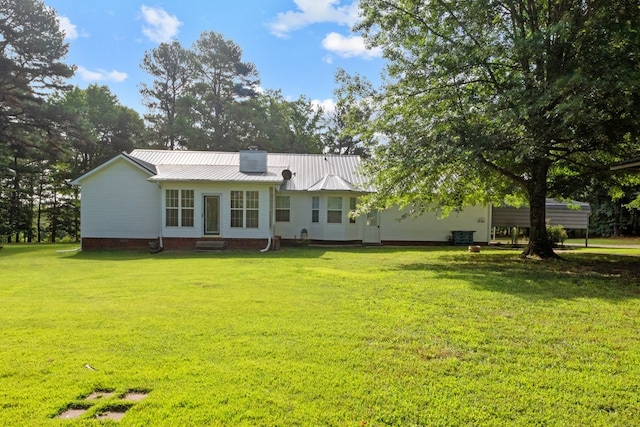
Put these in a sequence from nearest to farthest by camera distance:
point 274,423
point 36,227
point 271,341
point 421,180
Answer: point 274,423, point 271,341, point 421,180, point 36,227

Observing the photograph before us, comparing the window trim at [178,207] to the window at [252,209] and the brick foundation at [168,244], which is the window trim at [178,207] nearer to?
the brick foundation at [168,244]

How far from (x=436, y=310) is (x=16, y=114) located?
91.0ft

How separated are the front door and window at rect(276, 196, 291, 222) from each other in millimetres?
3638

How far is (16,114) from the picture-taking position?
77.0ft

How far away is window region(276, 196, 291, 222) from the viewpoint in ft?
64.2

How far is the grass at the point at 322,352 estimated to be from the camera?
2.94 metres

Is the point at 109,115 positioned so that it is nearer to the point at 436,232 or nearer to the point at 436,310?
the point at 436,232

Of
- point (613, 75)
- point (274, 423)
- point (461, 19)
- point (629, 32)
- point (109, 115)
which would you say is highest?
point (109, 115)

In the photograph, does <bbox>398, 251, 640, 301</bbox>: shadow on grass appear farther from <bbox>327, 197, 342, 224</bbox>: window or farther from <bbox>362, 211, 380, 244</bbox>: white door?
<bbox>327, 197, 342, 224</bbox>: window

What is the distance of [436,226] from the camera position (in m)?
20.0

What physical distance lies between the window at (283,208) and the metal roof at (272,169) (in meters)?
0.65

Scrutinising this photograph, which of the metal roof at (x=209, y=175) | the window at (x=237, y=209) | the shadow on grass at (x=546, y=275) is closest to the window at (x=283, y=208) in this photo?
the metal roof at (x=209, y=175)

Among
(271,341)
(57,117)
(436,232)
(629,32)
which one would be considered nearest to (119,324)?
(271,341)

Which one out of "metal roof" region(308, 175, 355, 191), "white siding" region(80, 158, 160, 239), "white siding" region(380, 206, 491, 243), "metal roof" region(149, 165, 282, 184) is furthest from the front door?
Result: "white siding" region(380, 206, 491, 243)
